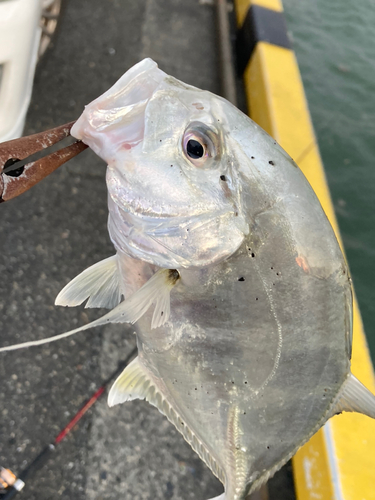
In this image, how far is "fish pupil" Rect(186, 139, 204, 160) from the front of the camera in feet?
3.59

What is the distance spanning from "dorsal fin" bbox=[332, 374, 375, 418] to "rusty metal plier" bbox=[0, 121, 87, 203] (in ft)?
4.21

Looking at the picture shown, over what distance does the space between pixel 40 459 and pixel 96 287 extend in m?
1.20

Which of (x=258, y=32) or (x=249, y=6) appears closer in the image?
(x=258, y=32)

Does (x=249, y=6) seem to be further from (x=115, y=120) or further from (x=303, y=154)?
(x=115, y=120)

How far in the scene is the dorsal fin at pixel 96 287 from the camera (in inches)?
54.1

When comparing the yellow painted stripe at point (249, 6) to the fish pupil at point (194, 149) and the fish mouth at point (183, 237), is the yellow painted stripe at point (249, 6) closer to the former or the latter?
the fish pupil at point (194, 149)

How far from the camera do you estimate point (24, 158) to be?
109 cm

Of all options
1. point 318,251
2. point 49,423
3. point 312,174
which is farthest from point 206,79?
point 49,423

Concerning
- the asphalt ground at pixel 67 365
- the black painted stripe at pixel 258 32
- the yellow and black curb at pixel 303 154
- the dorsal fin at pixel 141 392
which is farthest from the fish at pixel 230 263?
the black painted stripe at pixel 258 32

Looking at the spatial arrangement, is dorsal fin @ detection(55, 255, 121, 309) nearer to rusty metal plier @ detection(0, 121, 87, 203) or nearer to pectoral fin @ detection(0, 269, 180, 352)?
pectoral fin @ detection(0, 269, 180, 352)

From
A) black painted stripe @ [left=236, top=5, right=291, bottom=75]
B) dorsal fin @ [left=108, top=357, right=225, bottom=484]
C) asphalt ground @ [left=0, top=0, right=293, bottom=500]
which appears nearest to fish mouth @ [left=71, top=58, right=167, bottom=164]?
dorsal fin @ [left=108, top=357, right=225, bottom=484]

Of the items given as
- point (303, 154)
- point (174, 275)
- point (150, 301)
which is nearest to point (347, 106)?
point (303, 154)

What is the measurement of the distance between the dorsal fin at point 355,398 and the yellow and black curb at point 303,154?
0.70 metres

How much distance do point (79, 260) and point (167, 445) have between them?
1.35m
